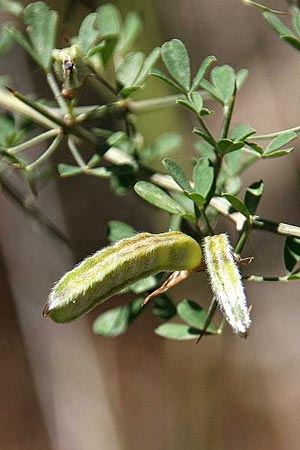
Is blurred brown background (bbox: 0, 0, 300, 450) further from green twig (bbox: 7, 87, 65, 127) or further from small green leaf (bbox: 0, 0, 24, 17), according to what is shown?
green twig (bbox: 7, 87, 65, 127)

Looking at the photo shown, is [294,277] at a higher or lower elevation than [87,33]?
lower

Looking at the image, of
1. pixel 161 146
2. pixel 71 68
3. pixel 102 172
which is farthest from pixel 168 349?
pixel 71 68

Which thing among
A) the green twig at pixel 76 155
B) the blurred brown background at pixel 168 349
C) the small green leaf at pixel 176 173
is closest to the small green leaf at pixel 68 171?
the green twig at pixel 76 155

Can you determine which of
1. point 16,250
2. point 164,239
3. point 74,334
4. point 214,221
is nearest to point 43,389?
point 74,334

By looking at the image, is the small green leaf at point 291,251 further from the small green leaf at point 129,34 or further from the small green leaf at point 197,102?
the small green leaf at point 129,34

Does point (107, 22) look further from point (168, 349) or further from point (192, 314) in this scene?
point (168, 349)

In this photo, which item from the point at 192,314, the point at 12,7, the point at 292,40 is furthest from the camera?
the point at 12,7

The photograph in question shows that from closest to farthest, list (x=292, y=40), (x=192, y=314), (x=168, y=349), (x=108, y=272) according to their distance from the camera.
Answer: (x=108, y=272) < (x=292, y=40) < (x=192, y=314) < (x=168, y=349)

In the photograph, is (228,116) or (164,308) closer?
Result: (228,116)
